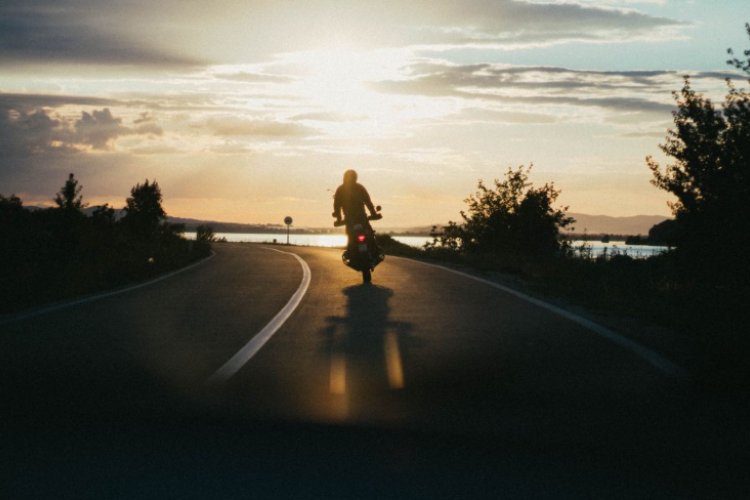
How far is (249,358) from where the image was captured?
31.4 ft

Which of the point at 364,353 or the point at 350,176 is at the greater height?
the point at 350,176

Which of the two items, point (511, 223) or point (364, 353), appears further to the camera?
point (511, 223)

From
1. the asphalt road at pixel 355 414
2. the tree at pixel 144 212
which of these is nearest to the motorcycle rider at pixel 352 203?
the asphalt road at pixel 355 414

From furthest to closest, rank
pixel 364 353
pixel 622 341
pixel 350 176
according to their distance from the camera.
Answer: pixel 350 176 < pixel 622 341 < pixel 364 353

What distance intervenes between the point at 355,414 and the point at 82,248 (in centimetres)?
3487

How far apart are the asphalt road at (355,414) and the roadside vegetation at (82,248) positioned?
6567 mm

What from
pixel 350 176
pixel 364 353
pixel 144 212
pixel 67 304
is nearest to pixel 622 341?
pixel 364 353

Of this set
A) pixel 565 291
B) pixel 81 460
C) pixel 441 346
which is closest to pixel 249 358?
pixel 441 346

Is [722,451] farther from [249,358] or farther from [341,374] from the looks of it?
[249,358]

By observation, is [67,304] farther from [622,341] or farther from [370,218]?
[622,341]

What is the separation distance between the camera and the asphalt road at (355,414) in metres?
5.19

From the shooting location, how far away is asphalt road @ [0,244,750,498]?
5188 mm

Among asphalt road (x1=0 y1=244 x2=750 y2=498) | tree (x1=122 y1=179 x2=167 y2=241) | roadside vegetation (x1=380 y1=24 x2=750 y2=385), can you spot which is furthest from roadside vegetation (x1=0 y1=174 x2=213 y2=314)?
roadside vegetation (x1=380 y1=24 x2=750 y2=385)

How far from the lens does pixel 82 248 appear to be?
39.4 m
